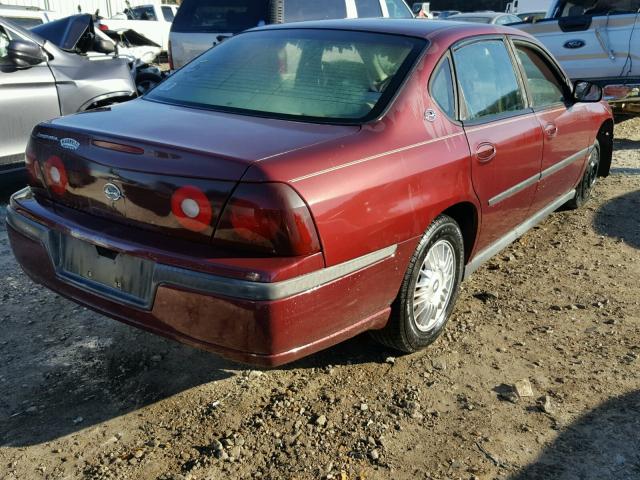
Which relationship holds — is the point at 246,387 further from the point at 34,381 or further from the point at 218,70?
the point at 218,70

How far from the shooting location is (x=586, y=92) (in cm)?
436

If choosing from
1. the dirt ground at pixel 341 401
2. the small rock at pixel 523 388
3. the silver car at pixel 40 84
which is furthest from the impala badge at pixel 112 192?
the silver car at pixel 40 84

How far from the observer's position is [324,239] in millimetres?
2191

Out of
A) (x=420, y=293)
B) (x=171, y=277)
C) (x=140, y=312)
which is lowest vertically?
(x=420, y=293)

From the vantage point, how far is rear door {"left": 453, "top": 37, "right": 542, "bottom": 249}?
310cm

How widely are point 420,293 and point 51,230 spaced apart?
1664 millimetres

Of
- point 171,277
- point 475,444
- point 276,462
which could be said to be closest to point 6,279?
point 171,277

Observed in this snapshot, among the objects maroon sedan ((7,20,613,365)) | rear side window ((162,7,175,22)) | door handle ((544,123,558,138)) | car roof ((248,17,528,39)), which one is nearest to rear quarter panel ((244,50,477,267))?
maroon sedan ((7,20,613,365))

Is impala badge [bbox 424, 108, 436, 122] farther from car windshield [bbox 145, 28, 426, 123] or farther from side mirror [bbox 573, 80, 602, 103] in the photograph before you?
side mirror [bbox 573, 80, 602, 103]

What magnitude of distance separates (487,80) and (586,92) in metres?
1.40

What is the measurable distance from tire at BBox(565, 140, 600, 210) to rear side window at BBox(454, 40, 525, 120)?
179 centimetres

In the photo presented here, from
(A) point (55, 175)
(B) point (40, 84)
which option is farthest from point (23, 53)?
(A) point (55, 175)

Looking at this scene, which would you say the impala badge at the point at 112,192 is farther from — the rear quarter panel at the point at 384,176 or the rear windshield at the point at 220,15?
the rear windshield at the point at 220,15

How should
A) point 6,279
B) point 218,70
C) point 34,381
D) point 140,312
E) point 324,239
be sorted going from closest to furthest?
point 324,239 → point 140,312 → point 34,381 → point 218,70 → point 6,279
